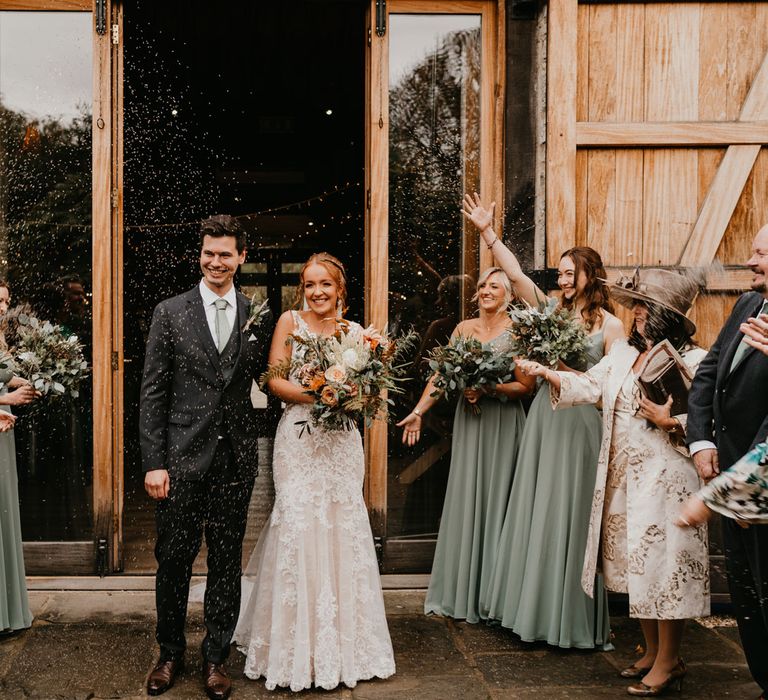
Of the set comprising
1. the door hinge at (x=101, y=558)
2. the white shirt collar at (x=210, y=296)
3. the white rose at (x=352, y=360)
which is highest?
the white shirt collar at (x=210, y=296)

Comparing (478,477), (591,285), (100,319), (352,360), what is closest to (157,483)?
(352,360)

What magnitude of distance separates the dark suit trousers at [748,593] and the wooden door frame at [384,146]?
273 centimetres

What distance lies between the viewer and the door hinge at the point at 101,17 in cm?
595

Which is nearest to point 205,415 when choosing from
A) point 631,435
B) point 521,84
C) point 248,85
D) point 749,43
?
point 631,435

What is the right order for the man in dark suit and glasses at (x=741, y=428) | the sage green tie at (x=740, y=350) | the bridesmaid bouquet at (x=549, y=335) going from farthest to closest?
the bridesmaid bouquet at (x=549, y=335) < the sage green tie at (x=740, y=350) < the man in dark suit and glasses at (x=741, y=428)

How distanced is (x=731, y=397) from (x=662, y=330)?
22.2 inches

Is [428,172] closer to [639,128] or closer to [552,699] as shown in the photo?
[639,128]

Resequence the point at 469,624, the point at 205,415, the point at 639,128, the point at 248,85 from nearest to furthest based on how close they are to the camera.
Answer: the point at 205,415 → the point at 469,624 → the point at 639,128 → the point at 248,85

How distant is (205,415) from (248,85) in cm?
812

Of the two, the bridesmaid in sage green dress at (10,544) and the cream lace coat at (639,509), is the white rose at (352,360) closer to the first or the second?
the cream lace coat at (639,509)

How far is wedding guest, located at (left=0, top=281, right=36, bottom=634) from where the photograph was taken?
15.8 feet

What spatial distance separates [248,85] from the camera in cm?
1125

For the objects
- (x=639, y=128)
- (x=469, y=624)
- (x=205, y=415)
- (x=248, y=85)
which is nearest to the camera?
(x=205, y=415)

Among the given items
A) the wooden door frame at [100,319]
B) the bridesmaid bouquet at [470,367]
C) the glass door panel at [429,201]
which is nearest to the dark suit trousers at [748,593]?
the bridesmaid bouquet at [470,367]
